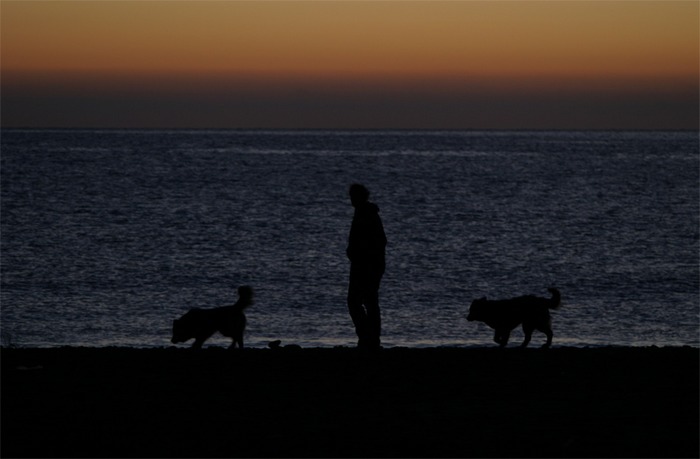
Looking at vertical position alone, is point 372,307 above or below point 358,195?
below

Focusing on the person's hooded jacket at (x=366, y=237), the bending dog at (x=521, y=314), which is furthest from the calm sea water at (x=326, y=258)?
the person's hooded jacket at (x=366, y=237)

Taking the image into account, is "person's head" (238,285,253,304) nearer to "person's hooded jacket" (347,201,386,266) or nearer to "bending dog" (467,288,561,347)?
"person's hooded jacket" (347,201,386,266)

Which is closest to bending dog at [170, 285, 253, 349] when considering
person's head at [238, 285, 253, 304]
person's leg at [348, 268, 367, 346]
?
person's head at [238, 285, 253, 304]

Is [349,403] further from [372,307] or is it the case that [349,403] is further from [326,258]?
[326,258]

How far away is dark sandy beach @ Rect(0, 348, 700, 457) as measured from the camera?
7512 mm

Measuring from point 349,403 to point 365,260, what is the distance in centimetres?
284

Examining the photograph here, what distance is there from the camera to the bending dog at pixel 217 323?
40.1ft

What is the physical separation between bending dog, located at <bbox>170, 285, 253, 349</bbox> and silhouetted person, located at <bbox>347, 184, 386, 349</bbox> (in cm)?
122

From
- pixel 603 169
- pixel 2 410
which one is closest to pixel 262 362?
pixel 2 410

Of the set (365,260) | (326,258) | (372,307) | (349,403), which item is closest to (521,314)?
(372,307)

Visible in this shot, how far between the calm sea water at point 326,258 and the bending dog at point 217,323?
5663mm

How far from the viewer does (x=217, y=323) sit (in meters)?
12.3

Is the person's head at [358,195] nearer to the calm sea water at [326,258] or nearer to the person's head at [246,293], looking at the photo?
the person's head at [246,293]

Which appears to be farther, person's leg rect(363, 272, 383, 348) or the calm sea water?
the calm sea water
